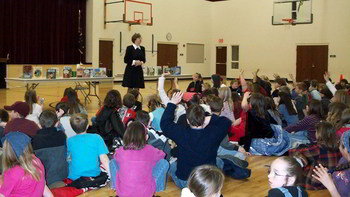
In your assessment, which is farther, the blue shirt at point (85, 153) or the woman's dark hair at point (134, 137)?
the blue shirt at point (85, 153)

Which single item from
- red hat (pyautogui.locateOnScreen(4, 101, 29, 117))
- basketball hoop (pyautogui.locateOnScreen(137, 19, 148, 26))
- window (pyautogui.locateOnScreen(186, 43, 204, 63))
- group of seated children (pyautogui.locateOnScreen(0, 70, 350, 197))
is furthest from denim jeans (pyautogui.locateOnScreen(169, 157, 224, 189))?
window (pyautogui.locateOnScreen(186, 43, 204, 63))

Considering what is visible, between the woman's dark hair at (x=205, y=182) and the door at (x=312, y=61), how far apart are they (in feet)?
60.5

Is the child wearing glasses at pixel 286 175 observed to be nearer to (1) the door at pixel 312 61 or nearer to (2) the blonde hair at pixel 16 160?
(2) the blonde hair at pixel 16 160

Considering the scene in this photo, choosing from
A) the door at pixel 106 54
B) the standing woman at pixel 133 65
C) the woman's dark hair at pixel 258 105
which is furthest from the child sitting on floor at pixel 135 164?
the door at pixel 106 54

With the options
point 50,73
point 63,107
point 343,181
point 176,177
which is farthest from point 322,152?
point 50,73

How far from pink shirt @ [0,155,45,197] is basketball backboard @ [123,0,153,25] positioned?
51.2ft

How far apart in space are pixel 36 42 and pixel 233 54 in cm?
1082

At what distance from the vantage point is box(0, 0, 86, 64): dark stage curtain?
1542cm

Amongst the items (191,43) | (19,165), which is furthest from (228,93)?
(191,43)

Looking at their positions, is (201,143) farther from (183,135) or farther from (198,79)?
(198,79)

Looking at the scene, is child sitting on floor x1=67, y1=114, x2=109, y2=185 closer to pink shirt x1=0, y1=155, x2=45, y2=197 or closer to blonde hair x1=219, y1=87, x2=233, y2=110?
pink shirt x1=0, y1=155, x2=45, y2=197

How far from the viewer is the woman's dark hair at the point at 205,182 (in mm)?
1983

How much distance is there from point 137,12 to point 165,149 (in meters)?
15.4

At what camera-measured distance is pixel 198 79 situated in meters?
9.05
